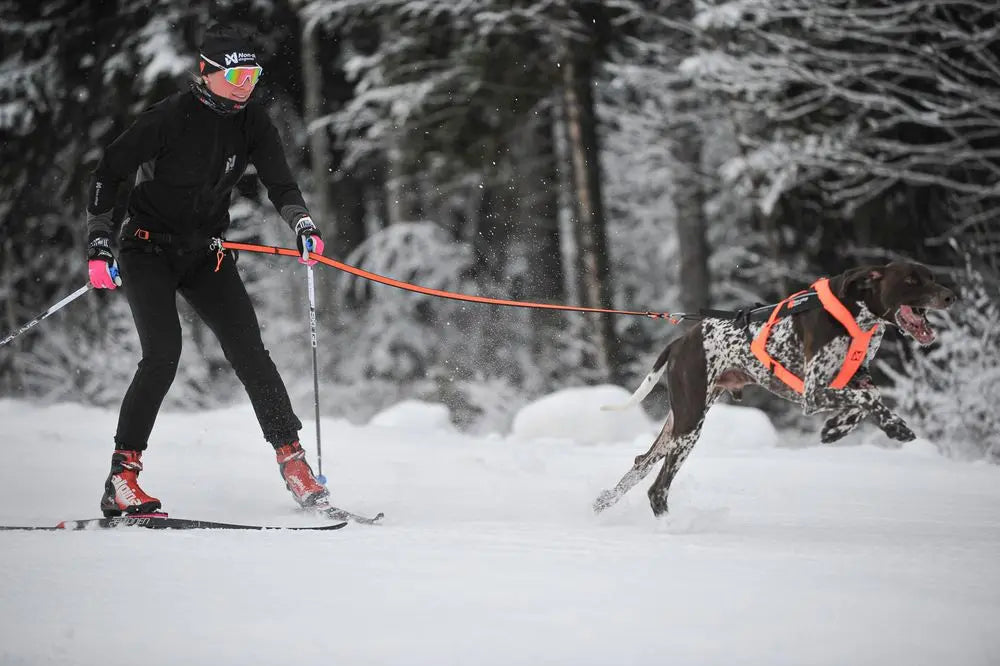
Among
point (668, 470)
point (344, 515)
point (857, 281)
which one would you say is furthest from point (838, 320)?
point (344, 515)

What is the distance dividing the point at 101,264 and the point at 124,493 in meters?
1.00

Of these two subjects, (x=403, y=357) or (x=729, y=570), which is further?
(x=403, y=357)

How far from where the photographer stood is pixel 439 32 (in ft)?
46.4

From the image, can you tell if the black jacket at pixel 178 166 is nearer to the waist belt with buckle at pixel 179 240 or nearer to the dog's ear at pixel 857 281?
the waist belt with buckle at pixel 179 240

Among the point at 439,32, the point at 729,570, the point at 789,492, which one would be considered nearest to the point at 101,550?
the point at 729,570

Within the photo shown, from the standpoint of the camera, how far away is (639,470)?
5.16 metres

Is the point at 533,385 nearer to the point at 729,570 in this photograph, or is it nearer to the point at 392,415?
the point at 392,415

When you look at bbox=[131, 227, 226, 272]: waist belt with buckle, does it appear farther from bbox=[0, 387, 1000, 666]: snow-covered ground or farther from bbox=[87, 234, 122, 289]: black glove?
bbox=[0, 387, 1000, 666]: snow-covered ground

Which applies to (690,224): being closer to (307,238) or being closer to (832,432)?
(832,432)

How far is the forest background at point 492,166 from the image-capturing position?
1077 centimetres

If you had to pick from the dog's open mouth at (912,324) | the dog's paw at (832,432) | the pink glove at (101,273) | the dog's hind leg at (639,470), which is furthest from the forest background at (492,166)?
the pink glove at (101,273)

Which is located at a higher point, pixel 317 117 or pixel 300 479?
pixel 317 117

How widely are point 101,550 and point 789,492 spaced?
11.6 feet

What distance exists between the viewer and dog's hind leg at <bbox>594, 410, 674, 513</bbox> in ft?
16.6
